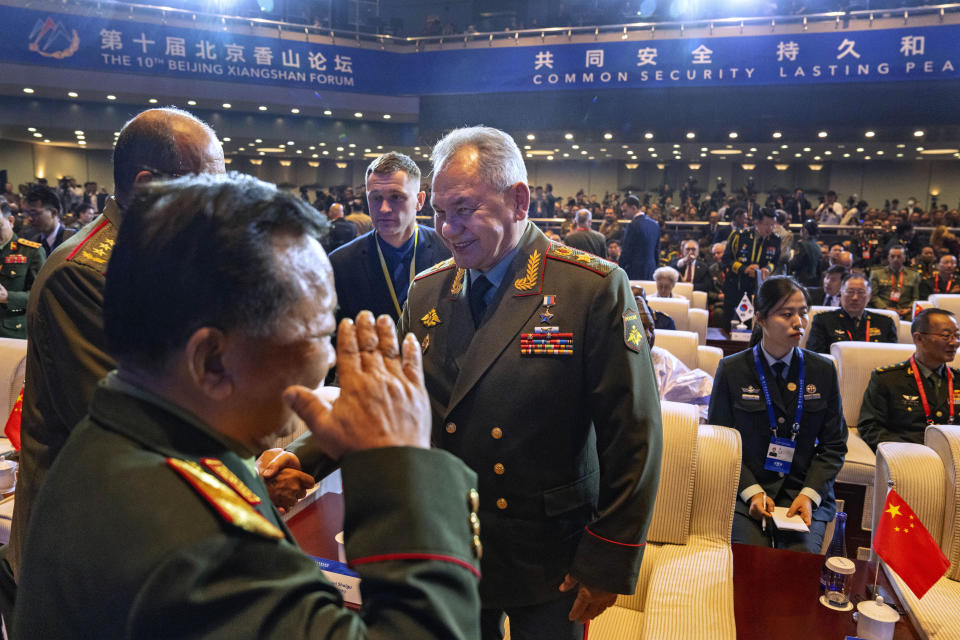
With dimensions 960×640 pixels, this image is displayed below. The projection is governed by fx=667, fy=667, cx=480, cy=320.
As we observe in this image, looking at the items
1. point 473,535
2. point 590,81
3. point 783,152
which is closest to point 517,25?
point 590,81

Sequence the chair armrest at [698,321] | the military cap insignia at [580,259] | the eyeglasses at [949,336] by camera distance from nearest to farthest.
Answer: the military cap insignia at [580,259] < the eyeglasses at [949,336] < the chair armrest at [698,321]

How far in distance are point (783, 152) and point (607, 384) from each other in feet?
63.7

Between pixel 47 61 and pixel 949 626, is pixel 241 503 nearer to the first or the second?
pixel 949 626

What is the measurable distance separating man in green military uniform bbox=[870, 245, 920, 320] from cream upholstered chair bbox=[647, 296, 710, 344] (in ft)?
10.4

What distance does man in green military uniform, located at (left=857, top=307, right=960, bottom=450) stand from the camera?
3.48m

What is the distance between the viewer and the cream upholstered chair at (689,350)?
405cm

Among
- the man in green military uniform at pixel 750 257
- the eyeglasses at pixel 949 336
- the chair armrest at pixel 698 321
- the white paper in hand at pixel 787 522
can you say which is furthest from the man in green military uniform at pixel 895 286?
the white paper in hand at pixel 787 522

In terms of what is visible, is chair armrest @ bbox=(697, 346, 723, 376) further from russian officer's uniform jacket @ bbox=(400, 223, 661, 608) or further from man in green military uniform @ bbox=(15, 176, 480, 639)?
man in green military uniform @ bbox=(15, 176, 480, 639)

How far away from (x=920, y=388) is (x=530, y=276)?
302 centimetres

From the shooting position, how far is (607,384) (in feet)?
4.79

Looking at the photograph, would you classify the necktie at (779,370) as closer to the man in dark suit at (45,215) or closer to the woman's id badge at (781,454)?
the woman's id badge at (781,454)

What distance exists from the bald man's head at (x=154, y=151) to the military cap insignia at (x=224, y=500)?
2.86 ft

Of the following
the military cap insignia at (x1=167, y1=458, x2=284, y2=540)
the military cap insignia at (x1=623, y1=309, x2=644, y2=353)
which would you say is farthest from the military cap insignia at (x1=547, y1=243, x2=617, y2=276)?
the military cap insignia at (x1=167, y1=458, x2=284, y2=540)

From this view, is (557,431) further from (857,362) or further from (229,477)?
(857,362)
